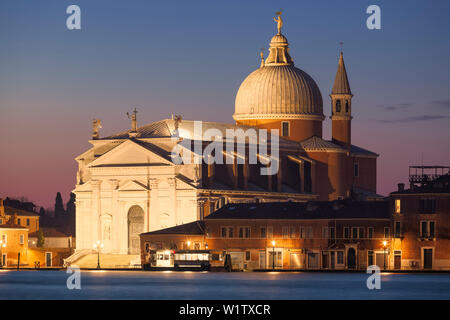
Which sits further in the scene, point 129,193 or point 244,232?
point 129,193

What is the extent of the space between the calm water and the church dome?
90.8 ft

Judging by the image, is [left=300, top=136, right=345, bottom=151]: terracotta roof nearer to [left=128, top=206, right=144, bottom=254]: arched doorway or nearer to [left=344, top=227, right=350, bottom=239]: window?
[left=128, top=206, right=144, bottom=254]: arched doorway

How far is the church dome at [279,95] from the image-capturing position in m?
125

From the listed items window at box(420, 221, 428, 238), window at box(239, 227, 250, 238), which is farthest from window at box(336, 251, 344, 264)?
window at box(239, 227, 250, 238)

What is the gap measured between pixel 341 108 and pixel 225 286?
44.3m

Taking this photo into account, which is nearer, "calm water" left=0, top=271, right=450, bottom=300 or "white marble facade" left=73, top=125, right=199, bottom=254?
"calm water" left=0, top=271, right=450, bottom=300

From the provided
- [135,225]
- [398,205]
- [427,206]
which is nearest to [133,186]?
[135,225]

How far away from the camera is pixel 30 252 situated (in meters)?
117

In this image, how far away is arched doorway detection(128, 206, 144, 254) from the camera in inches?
4554

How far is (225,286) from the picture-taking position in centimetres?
8406

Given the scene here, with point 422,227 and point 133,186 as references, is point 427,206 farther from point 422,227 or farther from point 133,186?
point 133,186

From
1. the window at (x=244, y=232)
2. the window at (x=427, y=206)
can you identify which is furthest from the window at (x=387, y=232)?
the window at (x=244, y=232)

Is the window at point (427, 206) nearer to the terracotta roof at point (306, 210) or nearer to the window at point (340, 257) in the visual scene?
the terracotta roof at point (306, 210)

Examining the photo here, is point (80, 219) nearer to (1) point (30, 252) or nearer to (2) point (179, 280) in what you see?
(1) point (30, 252)
